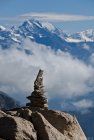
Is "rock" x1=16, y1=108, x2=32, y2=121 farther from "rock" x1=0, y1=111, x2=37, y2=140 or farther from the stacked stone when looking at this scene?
the stacked stone

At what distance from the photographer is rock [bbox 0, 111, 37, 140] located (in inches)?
1097

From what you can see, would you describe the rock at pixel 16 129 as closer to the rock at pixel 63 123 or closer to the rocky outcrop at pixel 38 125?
the rocky outcrop at pixel 38 125

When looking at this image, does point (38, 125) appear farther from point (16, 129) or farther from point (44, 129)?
point (16, 129)

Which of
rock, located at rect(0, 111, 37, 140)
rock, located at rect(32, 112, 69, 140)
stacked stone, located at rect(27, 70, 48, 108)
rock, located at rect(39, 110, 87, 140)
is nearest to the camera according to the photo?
rock, located at rect(0, 111, 37, 140)

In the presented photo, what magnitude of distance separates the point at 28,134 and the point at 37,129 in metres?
1.23

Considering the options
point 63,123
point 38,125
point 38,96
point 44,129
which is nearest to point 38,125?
point 38,125

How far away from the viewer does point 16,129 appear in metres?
27.9

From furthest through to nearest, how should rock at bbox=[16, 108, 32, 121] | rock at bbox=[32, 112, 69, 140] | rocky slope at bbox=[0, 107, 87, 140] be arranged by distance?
rock at bbox=[16, 108, 32, 121], rock at bbox=[32, 112, 69, 140], rocky slope at bbox=[0, 107, 87, 140]

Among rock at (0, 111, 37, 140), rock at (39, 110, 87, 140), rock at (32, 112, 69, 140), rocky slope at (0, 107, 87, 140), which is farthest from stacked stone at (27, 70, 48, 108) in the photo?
rock at (0, 111, 37, 140)

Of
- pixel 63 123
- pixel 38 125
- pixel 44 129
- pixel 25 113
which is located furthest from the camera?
pixel 63 123

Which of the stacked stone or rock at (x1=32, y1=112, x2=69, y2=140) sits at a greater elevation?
the stacked stone

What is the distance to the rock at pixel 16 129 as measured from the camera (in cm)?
2786

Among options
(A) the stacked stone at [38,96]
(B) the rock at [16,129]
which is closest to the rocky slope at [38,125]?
(B) the rock at [16,129]

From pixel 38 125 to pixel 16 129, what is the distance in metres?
1.81
